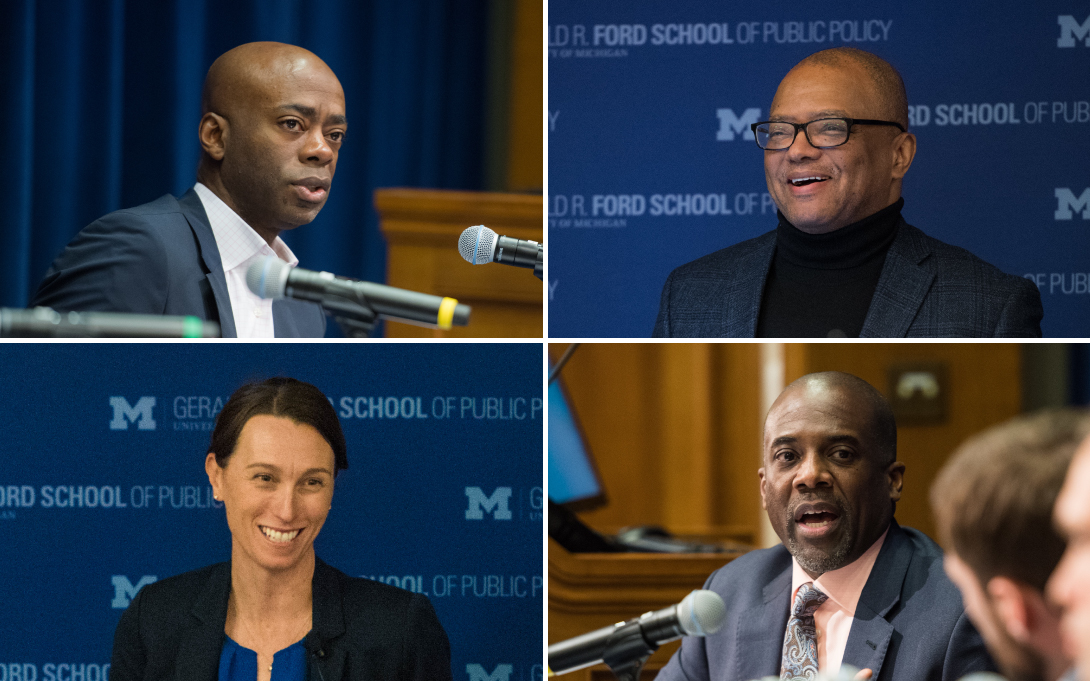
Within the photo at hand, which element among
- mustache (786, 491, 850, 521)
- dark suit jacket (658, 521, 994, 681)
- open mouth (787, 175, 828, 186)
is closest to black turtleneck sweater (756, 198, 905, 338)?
open mouth (787, 175, 828, 186)

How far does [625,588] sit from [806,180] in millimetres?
1014

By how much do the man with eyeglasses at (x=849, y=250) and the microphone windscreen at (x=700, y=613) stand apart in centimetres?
62

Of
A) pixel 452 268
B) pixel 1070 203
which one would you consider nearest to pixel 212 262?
pixel 452 268

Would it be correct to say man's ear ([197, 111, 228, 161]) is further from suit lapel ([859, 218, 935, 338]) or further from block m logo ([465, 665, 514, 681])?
suit lapel ([859, 218, 935, 338])

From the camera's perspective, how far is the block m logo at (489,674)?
8.50ft

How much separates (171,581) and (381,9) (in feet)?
4.73

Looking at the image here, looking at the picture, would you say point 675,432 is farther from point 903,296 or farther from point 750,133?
point 750,133

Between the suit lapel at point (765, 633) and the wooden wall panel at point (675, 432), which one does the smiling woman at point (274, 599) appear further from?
the suit lapel at point (765, 633)

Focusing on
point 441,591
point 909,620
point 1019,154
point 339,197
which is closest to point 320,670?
point 441,591

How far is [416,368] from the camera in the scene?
2.66 m

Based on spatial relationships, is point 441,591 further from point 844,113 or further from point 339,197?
point 844,113

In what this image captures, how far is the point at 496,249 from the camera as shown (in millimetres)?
2430

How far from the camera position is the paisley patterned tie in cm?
237

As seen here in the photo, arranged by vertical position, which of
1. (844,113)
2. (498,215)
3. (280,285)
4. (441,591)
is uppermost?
(844,113)
